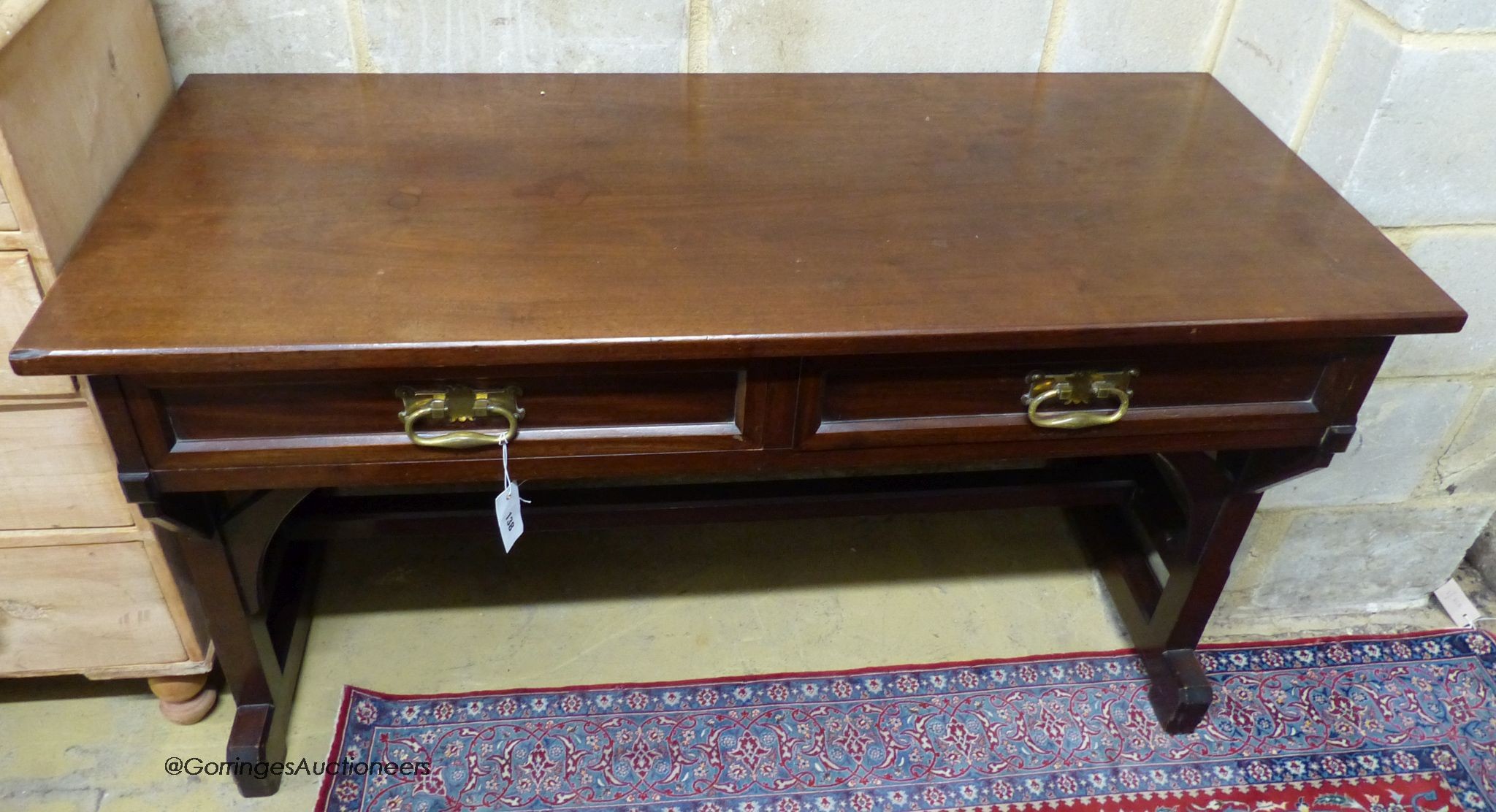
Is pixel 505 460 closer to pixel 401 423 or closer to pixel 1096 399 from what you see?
pixel 401 423

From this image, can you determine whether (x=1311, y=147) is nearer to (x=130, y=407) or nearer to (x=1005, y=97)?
(x=1005, y=97)

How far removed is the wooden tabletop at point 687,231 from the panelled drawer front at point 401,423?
2.9 inches

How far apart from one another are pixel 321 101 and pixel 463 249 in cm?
41

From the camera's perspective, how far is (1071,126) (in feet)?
4.57

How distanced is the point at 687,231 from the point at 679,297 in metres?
0.13

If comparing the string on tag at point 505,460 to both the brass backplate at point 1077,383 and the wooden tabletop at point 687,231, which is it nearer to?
the wooden tabletop at point 687,231

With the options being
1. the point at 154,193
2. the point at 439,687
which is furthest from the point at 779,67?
the point at 439,687

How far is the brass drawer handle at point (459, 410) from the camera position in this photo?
41.1 inches

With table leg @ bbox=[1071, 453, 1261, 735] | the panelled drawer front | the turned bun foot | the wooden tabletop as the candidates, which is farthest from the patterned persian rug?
the wooden tabletop

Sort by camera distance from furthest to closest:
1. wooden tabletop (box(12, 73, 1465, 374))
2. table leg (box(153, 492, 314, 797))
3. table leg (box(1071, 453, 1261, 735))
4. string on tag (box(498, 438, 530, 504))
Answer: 1. table leg (box(1071, 453, 1261, 735))
2. table leg (box(153, 492, 314, 797))
3. string on tag (box(498, 438, 530, 504))
4. wooden tabletop (box(12, 73, 1465, 374))

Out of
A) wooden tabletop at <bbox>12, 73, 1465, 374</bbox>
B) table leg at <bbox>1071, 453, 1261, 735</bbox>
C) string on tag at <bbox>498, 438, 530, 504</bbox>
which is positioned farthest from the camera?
table leg at <bbox>1071, 453, 1261, 735</bbox>

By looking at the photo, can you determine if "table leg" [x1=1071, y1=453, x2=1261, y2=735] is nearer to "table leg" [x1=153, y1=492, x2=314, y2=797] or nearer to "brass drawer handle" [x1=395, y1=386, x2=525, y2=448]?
"brass drawer handle" [x1=395, y1=386, x2=525, y2=448]

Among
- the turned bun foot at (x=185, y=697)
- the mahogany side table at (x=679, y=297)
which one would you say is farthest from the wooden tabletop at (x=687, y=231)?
the turned bun foot at (x=185, y=697)

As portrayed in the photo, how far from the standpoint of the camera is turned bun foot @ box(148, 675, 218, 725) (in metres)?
1.48
